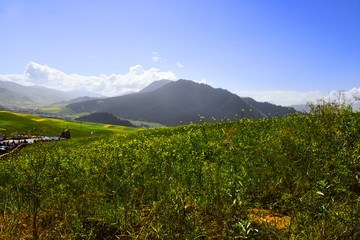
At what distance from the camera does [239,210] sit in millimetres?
2662

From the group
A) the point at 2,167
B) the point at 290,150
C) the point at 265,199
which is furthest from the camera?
the point at 2,167

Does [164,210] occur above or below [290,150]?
below

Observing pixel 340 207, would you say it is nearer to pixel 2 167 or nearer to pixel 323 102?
pixel 323 102

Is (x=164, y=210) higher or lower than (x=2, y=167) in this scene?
higher

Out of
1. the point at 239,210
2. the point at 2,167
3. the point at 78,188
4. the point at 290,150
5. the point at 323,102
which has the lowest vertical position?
the point at 2,167

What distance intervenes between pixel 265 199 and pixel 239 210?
1459 mm

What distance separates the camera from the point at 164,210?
2.68 meters

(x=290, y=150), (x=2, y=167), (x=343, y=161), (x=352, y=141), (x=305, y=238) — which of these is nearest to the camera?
(x=305, y=238)

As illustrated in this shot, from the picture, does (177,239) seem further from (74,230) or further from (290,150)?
(290,150)

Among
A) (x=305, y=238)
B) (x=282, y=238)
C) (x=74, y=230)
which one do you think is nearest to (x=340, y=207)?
(x=305, y=238)

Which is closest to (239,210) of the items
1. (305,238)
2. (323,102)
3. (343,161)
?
(305,238)

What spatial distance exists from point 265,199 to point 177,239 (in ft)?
Result: 7.29

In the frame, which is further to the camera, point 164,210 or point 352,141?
point 352,141

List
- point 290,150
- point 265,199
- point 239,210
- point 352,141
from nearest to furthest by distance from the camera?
point 239,210, point 265,199, point 352,141, point 290,150
